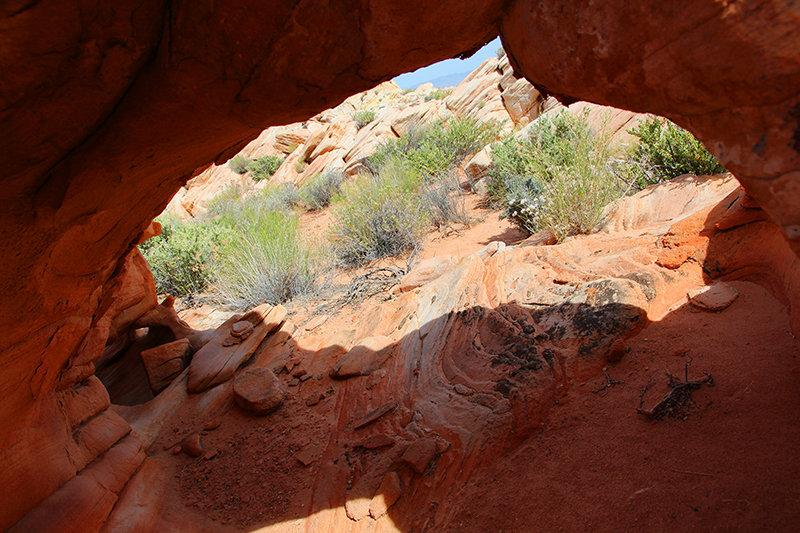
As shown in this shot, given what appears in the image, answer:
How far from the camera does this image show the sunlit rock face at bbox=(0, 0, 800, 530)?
3.41 feet

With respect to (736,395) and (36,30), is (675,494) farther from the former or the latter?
(36,30)

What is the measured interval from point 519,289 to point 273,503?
2.45 metres

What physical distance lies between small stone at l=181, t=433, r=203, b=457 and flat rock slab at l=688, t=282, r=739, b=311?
368 cm

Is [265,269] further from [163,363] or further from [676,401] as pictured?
[676,401]

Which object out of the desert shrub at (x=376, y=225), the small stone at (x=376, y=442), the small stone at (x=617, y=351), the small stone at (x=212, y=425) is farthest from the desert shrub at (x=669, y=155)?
the small stone at (x=212, y=425)

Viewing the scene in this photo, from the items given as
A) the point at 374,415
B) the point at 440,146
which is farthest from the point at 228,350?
the point at 440,146

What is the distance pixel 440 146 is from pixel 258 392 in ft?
35.2

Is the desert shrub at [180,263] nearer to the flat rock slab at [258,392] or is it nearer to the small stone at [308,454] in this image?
the flat rock slab at [258,392]

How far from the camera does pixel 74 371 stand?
2828 millimetres

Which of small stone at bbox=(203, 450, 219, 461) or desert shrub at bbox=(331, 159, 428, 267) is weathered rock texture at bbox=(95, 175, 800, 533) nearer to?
small stone at bbox=(203, 450, 219, 461)

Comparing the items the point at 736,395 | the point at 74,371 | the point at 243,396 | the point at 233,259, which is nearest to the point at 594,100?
the point at 736,395

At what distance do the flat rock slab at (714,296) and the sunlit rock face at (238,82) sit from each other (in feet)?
5.63

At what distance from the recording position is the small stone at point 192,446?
3090 millimetres

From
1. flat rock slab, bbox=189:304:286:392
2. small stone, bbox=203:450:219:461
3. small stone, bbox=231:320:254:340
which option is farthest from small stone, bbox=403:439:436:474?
small stone, bbox=231:320:254:340
